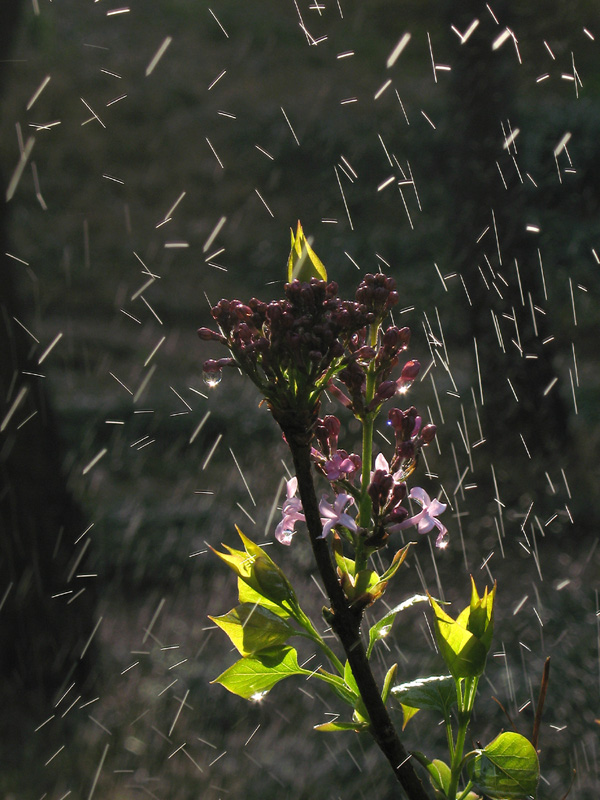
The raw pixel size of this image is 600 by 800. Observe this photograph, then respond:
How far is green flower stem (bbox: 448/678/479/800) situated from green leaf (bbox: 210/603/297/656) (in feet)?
0.38

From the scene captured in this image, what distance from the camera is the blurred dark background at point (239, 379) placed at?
9.21 feet

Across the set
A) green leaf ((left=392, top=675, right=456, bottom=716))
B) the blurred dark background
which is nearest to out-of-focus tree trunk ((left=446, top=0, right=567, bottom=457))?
the blurred dark background

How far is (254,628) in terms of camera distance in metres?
0.43

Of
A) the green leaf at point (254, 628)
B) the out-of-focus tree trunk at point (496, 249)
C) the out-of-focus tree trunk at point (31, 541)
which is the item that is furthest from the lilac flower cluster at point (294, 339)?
the out-of-focus tree trunk at point (496, 249)

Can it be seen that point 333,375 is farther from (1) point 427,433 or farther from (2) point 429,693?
(2) point 429,693

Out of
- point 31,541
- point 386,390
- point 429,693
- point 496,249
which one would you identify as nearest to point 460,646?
point 429,693

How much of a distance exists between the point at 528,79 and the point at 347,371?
34.5 ft

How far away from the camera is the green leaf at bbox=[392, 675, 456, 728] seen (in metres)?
0.46

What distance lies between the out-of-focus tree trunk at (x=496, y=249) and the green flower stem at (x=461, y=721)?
393cm

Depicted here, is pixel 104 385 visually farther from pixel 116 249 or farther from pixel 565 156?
pixel 565 156

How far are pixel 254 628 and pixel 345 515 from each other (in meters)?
0.09

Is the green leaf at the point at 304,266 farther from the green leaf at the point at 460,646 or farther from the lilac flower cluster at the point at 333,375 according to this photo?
the green leaf at the point at 460,646

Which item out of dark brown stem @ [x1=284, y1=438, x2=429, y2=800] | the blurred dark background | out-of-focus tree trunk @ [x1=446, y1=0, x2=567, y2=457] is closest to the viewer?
dark brown stem @ [x1=284, y1=438, x2=429, y2=800]

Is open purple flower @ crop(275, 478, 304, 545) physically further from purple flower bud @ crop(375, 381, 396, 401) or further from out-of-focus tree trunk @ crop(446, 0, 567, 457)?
out-of-focus tree trunk @ crop(446, 0, 567, 457)
